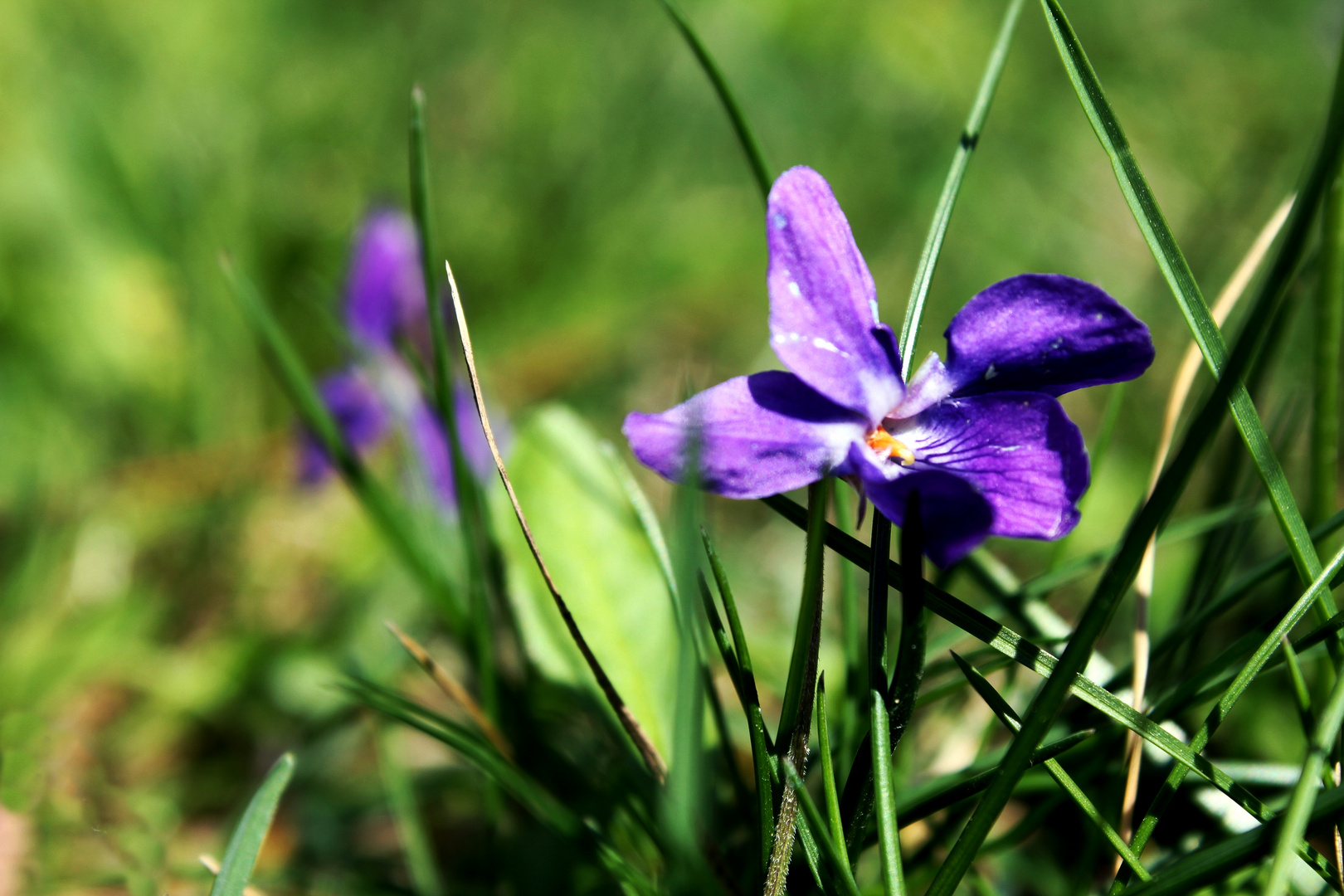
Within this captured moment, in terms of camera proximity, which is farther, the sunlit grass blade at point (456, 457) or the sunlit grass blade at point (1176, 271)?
the sunlit grass blade at point (456, 457)

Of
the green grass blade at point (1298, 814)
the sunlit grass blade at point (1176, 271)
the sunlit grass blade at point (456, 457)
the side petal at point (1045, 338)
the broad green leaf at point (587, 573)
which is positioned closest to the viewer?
the green grass blade at point (1298, 814)

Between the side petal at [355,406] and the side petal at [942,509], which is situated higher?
the side petal at [942,509]

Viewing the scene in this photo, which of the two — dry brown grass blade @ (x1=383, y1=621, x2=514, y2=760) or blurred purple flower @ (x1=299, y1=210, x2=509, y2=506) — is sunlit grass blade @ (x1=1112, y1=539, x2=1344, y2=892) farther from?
blurred purple flower @ (x1=299, y1=210, x2=509, y2=506)

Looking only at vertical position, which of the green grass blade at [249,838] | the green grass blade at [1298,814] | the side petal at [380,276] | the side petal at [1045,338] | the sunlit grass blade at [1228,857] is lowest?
the green grass blade at [249,838]

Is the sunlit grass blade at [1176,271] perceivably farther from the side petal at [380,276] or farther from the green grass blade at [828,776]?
the side petal at [380,276]

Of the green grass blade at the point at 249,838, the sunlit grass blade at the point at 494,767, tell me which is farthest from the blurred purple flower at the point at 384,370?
the green grass blade at the point at 249,838

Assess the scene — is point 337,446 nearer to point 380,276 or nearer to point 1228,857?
point 380,276
